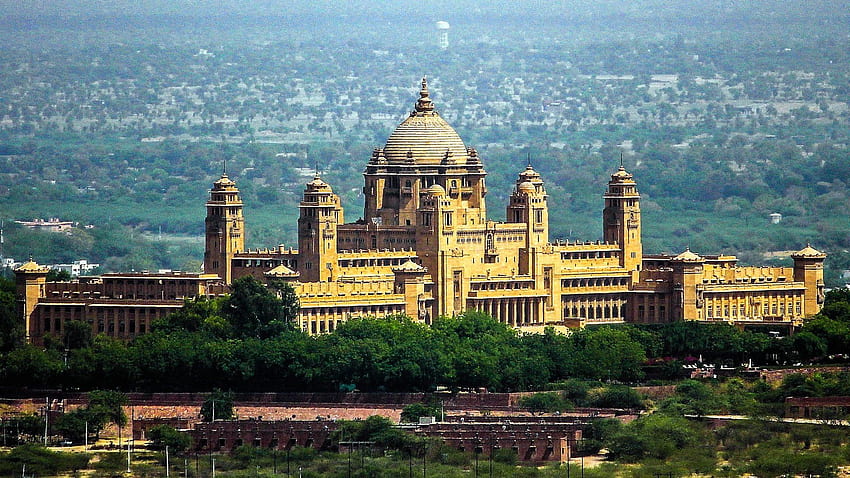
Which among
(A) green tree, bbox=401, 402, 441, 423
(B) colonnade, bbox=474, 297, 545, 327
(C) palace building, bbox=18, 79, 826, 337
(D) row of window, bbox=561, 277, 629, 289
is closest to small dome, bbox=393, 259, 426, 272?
(C) palace building, bbox=18, 79, 826, 337

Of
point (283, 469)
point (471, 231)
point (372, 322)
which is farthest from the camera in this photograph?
point (471, 231)

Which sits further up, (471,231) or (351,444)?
(471,231)

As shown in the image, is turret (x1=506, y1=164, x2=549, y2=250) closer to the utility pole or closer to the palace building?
the palace building

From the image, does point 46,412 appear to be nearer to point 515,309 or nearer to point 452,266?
point 452,266

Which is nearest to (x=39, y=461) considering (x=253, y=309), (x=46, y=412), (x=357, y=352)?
(x=46, y=412)

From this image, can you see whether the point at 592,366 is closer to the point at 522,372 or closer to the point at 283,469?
the point at 522,372

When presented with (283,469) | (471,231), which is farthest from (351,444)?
(471,231)
